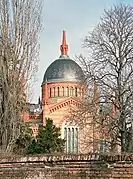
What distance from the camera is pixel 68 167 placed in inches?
314

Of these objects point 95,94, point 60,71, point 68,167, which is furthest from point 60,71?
point 68,167

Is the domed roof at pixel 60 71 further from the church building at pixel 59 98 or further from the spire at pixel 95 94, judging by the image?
the spire at pixel 95 94

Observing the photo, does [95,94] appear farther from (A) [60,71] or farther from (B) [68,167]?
(A) [60,71]

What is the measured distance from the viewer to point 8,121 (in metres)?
17.4

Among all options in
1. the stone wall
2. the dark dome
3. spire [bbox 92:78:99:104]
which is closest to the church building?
the dark dome

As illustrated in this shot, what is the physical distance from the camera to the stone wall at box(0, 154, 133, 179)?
7.02 metres

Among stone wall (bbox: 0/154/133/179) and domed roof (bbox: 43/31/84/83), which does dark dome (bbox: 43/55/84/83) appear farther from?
stone wall (bbox: 0/154/133/179)

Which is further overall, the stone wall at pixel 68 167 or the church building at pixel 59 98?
the church building at pixel 59 98

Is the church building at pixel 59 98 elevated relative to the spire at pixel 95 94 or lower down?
elevated

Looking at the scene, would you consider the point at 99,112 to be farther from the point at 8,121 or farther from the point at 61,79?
the point at 61,79

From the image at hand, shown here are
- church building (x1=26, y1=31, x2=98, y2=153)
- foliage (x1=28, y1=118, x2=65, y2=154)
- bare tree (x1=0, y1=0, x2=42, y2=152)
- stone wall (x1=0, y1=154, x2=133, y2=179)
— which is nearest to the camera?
stone wall (x1=0, y1=154, x2=133, y2=179)

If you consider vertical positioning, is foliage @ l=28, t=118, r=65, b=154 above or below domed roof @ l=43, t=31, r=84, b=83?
below

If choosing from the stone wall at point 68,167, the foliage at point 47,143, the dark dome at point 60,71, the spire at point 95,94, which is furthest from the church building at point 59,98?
the stone wall at point 68,167

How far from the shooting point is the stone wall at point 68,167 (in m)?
7.02
